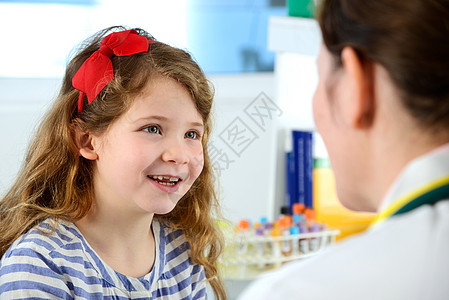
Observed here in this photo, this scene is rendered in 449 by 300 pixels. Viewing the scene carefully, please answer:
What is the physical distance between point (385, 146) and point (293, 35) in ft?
4.09

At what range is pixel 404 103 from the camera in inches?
A: 17.5

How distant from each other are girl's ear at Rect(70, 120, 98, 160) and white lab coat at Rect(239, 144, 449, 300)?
62 cm

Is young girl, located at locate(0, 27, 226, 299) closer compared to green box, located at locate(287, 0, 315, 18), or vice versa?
young girl, located at locate(0, 27, 226, 299)

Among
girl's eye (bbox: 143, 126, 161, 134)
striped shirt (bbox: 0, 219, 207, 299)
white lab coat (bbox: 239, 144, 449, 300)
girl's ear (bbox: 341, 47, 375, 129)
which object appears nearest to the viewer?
white lab coat (bbox: 239, 144, 449, 300)

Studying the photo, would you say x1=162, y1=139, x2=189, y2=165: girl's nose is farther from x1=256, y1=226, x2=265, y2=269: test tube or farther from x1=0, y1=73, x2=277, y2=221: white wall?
x1=0, y1=73, x2=277, y2=221: white wall

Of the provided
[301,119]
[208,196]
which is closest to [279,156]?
[301,119]

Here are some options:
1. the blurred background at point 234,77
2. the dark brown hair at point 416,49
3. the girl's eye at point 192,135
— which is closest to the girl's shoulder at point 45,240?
the girl's eye at point 192,135

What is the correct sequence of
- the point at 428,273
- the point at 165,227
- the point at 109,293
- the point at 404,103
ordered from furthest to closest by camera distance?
the point at 165,227
the point at 109,293
the point at 404,103
the point at 428,273

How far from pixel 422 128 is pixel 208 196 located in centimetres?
71

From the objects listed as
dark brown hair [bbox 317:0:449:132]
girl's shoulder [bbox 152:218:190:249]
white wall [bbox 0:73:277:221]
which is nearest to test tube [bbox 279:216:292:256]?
white wall [bbox 0:73:277:221]

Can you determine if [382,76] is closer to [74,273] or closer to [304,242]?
[74,273]

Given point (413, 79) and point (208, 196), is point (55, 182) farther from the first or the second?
point (413, 79)

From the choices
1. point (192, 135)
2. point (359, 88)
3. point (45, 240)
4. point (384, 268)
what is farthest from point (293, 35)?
point (384, 268)

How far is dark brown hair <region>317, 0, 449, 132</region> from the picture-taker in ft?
1.42
